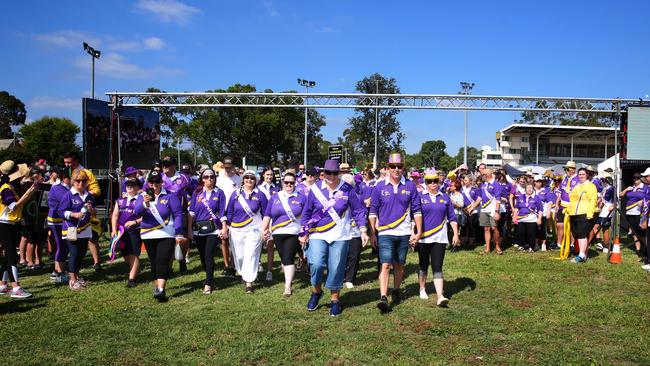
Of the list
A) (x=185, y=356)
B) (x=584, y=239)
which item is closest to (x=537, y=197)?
(x=584, y=239)

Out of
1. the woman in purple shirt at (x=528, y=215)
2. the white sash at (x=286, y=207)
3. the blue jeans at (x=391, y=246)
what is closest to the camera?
the blue jeans at (x=391, y=246)

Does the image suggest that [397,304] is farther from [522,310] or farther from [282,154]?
[282,154]

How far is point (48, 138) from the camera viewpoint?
2343 inches

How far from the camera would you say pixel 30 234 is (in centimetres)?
937

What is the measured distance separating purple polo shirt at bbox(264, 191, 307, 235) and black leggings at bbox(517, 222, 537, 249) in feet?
22.3

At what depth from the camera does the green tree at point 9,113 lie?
76188 millimetres

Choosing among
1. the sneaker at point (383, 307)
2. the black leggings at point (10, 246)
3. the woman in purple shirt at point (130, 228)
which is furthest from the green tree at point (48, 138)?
the sneaker at point (383, 307)

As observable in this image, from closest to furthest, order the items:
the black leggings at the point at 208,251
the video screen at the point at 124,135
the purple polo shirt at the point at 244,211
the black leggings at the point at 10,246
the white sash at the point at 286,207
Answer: the black leggings at the point at 10,246, the white sash at the point at 286,207, the black leggings at the point at 208,251, the purple polo shirt at the point at 244,211, the video screen at the point at 124,135

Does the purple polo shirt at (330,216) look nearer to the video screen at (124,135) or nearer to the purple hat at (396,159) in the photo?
the purple hat at (396,159)

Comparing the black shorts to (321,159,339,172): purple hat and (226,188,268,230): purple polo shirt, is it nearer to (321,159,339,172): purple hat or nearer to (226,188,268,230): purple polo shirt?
(321,159,339,172): purple hat

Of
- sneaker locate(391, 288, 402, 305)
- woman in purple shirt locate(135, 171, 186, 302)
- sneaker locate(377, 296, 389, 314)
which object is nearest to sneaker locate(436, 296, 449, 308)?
sneaker locate(391, 288, 402, 305)

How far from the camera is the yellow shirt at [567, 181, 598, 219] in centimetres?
969

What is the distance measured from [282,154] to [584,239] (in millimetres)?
50156

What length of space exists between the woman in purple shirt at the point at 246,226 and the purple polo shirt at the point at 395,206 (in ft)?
6.93
